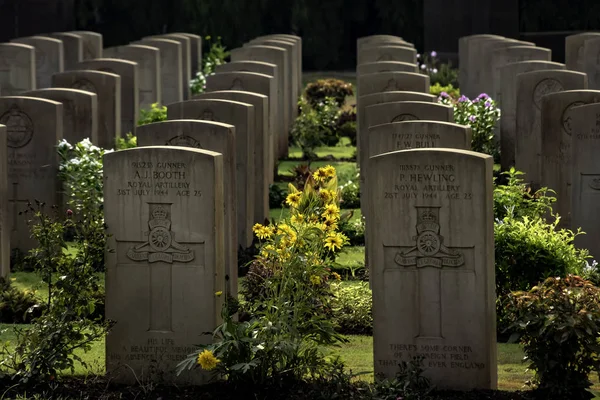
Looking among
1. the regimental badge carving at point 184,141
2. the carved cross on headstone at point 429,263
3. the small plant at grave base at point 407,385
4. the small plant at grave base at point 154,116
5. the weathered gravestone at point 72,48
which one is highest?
the weathered gravestone at point 72,48

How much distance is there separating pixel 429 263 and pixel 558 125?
5.06 meters

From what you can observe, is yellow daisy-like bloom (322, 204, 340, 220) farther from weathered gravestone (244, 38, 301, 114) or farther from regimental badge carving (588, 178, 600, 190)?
weathered gravestone (244, 38, 301, 114)

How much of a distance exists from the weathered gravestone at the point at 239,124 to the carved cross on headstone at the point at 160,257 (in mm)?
4006

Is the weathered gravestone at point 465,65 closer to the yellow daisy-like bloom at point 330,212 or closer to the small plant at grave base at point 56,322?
the yellow daisy-like bloom at point 330,212

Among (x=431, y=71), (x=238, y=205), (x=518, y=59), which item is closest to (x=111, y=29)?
(x=431, y=71)

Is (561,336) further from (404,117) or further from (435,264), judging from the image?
(404,117)

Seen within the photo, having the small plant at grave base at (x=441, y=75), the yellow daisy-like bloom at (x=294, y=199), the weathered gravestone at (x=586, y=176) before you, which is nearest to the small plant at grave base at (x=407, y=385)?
the yellow daisy-like bloom at (x=294, y=199)

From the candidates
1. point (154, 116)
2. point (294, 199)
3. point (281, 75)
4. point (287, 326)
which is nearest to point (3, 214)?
point (294, 199)

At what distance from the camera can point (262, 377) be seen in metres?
7.82

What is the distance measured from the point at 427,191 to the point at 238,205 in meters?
4.80

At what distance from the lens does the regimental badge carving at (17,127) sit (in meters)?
12.5

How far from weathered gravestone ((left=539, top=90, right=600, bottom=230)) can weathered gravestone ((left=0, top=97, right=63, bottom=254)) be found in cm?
464

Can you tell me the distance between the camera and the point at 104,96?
16.2 meters

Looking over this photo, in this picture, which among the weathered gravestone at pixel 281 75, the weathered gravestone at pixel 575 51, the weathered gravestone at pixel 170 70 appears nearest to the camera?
the weathered gravestone at pixel 281 75
